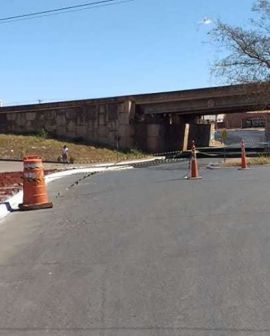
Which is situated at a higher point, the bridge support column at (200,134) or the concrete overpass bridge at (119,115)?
the concrete overpass bridge at (119,115)

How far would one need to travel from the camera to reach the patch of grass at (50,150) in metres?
52.1

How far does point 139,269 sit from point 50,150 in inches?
1886

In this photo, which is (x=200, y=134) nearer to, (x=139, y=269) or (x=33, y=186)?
(x=33, y=186)

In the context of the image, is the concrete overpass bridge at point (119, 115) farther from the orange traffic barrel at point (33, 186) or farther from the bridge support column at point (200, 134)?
the orange traffic barrel at point (33, 186)

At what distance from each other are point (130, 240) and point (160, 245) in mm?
676

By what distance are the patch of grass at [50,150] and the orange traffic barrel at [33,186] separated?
35.0 metres

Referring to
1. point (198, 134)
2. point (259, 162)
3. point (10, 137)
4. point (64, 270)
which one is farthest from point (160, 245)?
point (198, 134)

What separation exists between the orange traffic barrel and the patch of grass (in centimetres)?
3498

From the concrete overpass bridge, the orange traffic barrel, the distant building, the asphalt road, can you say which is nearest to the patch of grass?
the concrete overpass bridge

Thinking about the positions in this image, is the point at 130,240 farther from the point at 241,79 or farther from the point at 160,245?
the point at 241,79

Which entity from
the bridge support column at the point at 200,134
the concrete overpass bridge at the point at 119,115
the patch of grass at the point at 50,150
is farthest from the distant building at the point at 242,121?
the patch of grass at the point at 50,150

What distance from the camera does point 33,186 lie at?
13.7m

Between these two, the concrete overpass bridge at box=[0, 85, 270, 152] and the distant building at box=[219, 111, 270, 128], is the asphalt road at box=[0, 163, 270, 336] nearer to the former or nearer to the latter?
the concrete overpass bridge at box=[0, 85, 270, 152]

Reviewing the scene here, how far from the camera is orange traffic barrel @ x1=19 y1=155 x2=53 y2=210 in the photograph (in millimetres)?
13641
